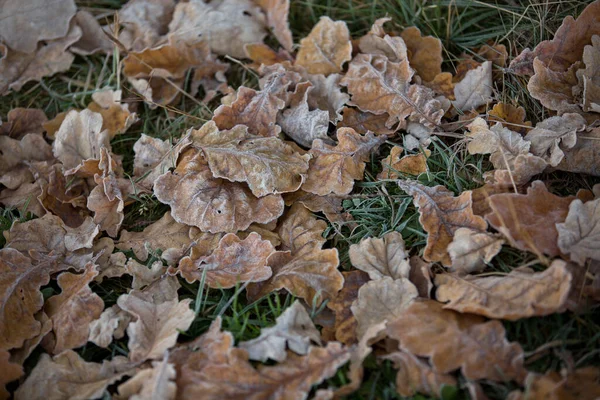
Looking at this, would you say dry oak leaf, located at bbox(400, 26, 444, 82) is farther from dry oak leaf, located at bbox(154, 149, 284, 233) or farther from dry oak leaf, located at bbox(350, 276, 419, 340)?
dry oak leaf, located at bbox(350, 276, 419, 340)

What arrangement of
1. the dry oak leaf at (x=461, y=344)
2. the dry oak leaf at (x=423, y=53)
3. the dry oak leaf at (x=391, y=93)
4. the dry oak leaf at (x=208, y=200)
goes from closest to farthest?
the dry oak leaf at (x=461, y=344), the dry oak leaf at (x=208, y=200), the dry oak leaf at (x=391, y=93), the dry oak leaf at (x=423, y=53)

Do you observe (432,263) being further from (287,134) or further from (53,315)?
(53,315)

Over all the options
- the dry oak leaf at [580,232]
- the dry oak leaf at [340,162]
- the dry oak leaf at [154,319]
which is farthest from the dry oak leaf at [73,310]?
the dry oak leaf at [580,232]

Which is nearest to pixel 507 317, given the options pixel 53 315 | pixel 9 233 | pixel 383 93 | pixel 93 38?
pixel 383 93

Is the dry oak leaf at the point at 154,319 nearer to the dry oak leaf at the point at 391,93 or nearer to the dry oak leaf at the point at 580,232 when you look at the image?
the dry oak leaf at the point at 391,93

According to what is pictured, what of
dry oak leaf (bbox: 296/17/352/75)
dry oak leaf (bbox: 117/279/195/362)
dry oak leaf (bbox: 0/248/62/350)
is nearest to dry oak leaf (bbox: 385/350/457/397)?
dry oak leaf (bbox: 117/279/195/362)

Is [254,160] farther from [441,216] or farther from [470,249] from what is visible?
[470,249]

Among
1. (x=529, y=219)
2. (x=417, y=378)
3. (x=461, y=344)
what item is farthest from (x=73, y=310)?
(x=529, y=219)
